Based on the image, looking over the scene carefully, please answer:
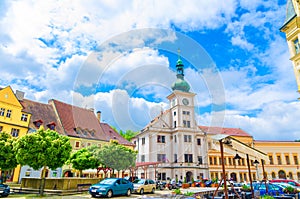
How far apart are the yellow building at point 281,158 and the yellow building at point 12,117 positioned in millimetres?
46677

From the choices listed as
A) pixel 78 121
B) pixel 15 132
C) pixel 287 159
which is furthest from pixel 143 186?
pixel 287 159

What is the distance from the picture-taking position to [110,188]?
15906 millimetres

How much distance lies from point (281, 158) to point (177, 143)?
81.7 ft

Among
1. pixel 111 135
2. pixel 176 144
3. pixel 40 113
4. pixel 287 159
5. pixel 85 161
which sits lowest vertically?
pixel 85 161

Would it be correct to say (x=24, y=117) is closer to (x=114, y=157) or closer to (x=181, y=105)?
(x=114, y=157)

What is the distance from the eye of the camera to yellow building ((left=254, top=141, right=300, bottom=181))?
49.8 meters

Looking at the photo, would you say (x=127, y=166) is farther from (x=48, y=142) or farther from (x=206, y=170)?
(x=206, y=170)

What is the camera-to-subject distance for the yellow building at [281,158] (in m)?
49.8

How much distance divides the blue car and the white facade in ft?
84.8

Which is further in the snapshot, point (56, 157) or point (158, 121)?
point (158, 121)

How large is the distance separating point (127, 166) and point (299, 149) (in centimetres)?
4465

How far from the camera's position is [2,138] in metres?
21.6

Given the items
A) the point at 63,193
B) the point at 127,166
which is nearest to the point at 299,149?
the point at 127,166

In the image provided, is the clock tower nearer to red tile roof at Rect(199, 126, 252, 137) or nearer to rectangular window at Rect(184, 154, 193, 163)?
red tile roof at Rect(199, 126, 252, 137)
